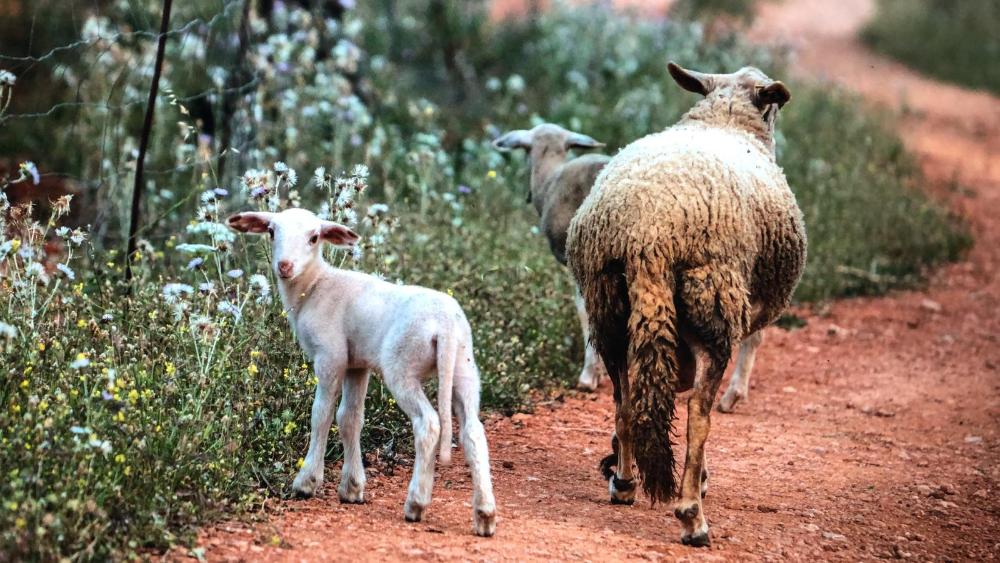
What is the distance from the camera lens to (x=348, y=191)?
19.6 ft

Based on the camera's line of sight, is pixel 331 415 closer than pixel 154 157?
Yes

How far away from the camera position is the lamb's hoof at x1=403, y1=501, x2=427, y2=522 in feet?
15.9

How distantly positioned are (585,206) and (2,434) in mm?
2558

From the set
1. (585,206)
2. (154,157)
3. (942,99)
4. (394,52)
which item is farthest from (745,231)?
(942,99)

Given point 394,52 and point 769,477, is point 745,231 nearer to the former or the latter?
point 769,477

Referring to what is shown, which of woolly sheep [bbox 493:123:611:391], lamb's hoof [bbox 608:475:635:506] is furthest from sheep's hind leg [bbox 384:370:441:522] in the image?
woolly sheep [bbox 493:123:611:391]

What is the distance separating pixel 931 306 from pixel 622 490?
5.73m

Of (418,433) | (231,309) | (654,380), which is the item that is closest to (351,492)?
(418,433)

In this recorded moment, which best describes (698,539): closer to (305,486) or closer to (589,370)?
(305,486)

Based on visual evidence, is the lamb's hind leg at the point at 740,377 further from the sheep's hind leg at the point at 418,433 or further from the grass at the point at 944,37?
the grass at the point at 944,37

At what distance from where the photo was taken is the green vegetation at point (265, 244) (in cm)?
456

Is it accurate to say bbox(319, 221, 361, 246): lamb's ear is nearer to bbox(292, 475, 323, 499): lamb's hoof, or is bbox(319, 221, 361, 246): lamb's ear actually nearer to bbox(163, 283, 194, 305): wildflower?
bbox(163, 283, 194, 305): wildflower

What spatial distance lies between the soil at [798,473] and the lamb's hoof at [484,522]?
0.16 ft

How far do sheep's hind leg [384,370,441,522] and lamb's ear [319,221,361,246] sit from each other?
694 mm
